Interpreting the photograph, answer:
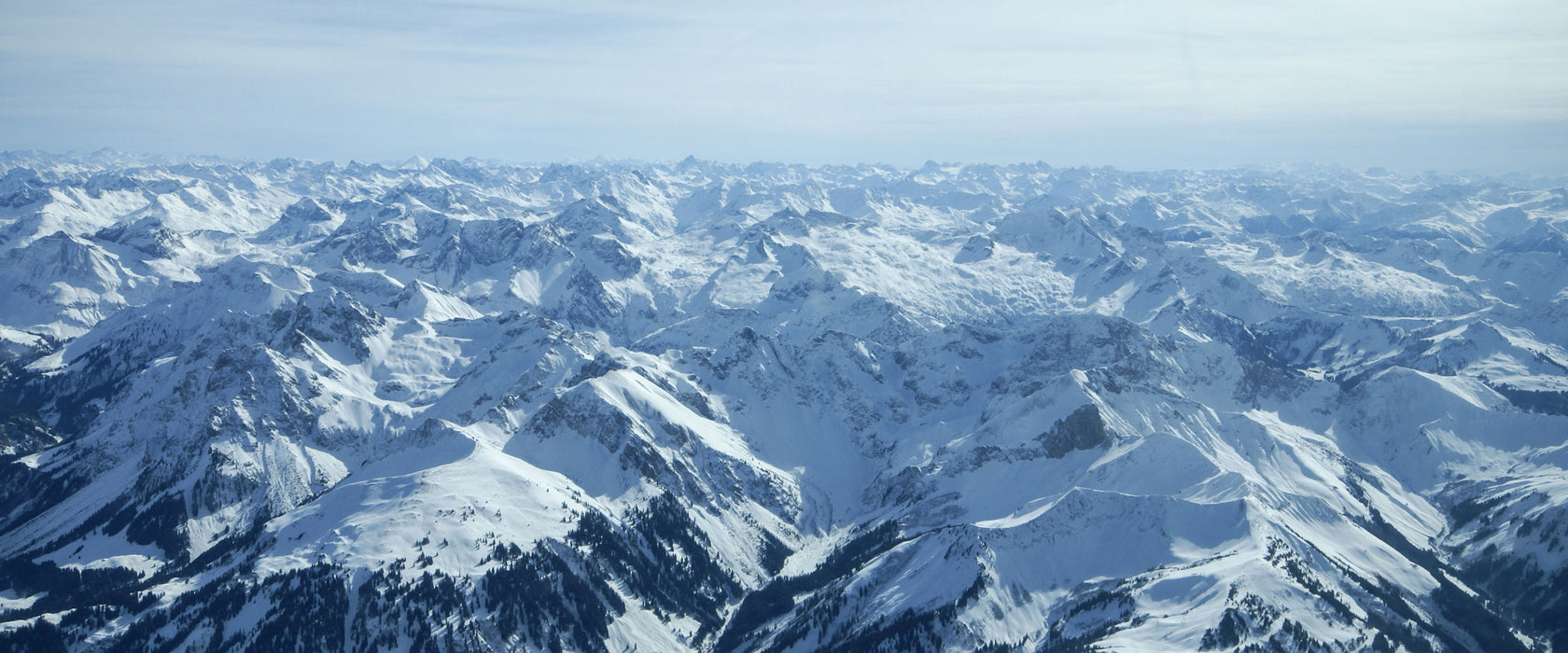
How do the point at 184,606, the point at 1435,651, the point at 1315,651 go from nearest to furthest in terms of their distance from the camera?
the point at 1315,651, the point at 1435,651, the point at 184,606

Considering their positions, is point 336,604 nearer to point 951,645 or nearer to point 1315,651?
point 951,645

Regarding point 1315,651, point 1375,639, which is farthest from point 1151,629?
point 1375,639

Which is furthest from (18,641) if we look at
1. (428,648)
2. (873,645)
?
(873,645)

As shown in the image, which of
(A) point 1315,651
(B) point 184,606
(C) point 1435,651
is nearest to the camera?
(A) point 1315,651

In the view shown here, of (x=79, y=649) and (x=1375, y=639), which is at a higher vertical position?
(x=1375, y=639)

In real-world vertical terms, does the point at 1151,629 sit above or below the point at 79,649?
above

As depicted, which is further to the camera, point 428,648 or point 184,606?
point 184,606

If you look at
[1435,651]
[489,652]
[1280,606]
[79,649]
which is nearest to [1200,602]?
[1280,606]

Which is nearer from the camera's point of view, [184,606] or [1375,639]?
[1375,639]

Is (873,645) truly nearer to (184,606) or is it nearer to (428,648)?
(428,648)
